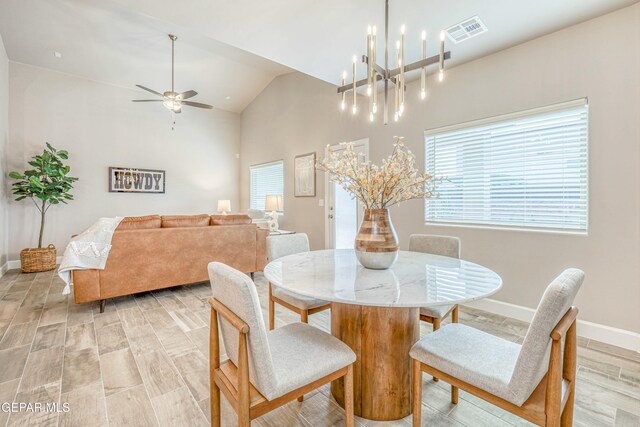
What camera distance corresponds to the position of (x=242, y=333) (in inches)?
39.9

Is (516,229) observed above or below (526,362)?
above

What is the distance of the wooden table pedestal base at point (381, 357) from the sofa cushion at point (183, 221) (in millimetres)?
2627

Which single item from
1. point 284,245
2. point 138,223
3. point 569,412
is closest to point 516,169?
point 569,412

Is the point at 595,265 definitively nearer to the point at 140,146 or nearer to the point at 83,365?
the point at 83,365

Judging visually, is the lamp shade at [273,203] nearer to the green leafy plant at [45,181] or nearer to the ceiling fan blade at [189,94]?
the ceiling fan blade at [189,94]

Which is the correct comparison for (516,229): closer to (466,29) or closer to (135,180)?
(466,29)

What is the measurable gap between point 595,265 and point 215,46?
18.7ft

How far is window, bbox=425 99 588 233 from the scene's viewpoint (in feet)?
8.21

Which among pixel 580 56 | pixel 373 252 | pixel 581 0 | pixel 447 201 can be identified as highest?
pixel 581 0

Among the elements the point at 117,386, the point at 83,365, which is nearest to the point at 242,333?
the point at 117,386

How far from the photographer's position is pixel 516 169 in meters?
2.83

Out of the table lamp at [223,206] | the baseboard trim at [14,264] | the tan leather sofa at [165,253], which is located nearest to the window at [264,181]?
the table lamp at [223,206]

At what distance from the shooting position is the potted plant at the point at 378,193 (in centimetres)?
162

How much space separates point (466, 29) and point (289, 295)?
2726 mm
